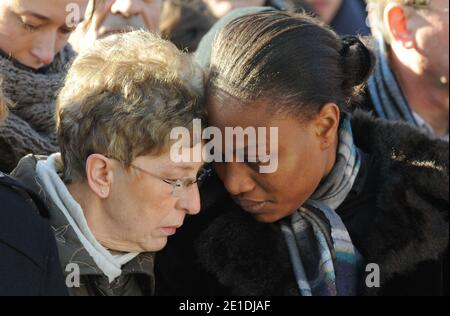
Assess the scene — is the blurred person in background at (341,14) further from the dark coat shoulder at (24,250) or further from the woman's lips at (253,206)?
the dark coat shoulder at (24,250)

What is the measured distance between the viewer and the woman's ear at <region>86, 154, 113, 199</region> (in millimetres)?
2637

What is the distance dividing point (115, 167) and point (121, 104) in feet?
0.61

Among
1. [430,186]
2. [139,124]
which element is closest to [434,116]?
[430,186]

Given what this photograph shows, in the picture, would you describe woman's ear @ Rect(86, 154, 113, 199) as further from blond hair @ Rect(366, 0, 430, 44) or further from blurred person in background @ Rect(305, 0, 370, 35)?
blurred person in background @ Rect(305, 0, 370, 35)

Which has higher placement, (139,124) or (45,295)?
(139,124)

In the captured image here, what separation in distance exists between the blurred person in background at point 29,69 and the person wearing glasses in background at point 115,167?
26 centimetres

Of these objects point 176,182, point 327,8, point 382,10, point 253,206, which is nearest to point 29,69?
point 176,182

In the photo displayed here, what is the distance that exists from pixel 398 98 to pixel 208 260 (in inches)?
56.0

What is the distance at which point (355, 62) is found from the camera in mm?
2992

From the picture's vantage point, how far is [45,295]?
2.35m

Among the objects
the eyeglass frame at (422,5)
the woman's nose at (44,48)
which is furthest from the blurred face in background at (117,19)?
the eyeglass frame at (422,5)

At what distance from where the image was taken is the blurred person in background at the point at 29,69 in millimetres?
2977

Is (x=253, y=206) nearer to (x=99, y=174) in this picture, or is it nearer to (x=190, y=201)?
(x=190, y=201)

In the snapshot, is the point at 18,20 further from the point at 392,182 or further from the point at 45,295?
the point at 392,182
